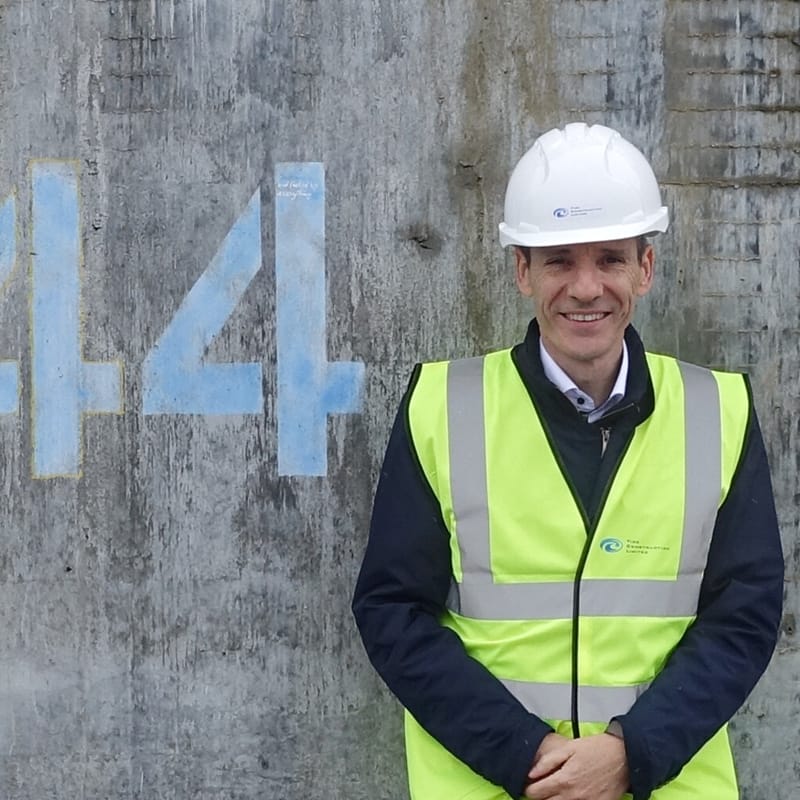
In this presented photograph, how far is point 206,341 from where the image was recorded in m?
3.13

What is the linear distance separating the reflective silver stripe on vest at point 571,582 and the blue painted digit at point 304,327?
79cm

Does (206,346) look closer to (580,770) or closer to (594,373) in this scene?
Result: (594,373)

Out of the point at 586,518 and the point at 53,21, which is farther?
the point at 53,21

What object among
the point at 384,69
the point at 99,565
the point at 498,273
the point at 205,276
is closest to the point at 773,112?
the point at 498,273

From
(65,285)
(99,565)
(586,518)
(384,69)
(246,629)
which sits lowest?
(246,629)

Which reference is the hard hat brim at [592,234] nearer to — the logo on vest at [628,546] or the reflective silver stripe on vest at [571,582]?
the reflective silver stripe on vest at [571,582]

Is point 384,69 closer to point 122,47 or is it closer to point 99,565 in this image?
point 122,47

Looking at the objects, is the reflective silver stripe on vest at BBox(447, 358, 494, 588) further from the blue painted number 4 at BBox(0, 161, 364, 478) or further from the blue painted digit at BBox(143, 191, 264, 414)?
the blue painted digit at BBox(143, 191, 264, 414)

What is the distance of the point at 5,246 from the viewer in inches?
123

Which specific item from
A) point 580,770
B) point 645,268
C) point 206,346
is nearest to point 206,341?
point 206,346

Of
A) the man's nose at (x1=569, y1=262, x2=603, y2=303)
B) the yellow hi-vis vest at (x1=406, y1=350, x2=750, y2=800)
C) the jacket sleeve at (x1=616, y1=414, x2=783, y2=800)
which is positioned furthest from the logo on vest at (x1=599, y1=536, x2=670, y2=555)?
the man's nose at (x1=569, y1=262, x2=603, y2=303)

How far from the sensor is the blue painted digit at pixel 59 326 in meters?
3.13

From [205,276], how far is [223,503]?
67 cm

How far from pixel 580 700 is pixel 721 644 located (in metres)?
0.33
